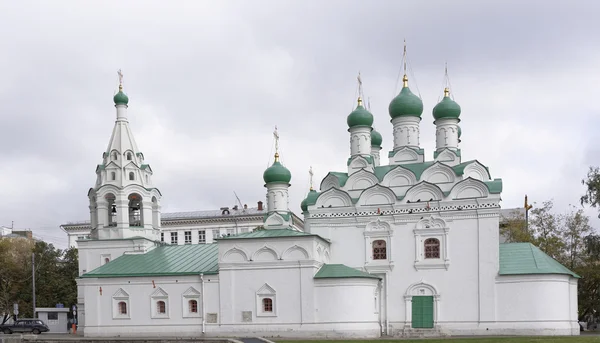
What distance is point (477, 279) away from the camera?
82.7 feet

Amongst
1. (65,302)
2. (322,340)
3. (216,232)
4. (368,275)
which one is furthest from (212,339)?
(216,232)

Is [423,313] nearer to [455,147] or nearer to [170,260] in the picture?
[455,147]

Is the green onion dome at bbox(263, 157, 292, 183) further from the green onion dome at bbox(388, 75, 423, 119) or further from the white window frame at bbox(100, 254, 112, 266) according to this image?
the white window frame at bbox(100, 254, 112, 266)

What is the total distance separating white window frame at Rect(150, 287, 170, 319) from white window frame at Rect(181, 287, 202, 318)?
75 cm

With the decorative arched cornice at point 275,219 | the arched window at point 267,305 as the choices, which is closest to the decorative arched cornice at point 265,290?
the arched window at point 267,305

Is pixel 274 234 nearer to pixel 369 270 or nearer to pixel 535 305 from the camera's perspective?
pixel 369 270

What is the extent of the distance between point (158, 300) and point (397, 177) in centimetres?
1157

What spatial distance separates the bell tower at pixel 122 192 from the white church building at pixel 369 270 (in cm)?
231

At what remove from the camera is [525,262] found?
2505 centimetres

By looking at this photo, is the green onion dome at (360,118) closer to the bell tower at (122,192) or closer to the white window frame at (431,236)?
the white window frame at (431,236)

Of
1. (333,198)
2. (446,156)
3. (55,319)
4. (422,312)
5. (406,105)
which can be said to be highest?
(406,105)

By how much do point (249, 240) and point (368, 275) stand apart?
5.08 m

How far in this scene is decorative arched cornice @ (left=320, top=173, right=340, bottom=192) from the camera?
92.4 ft

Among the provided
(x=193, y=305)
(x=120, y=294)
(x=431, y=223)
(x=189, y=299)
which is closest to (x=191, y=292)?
(x=189, y=299)
